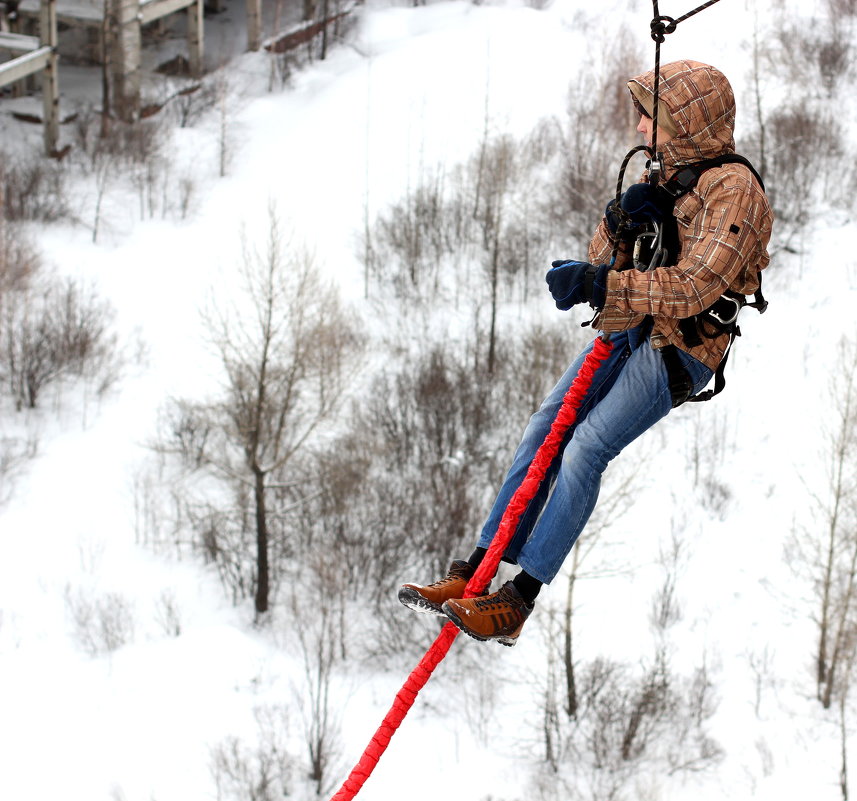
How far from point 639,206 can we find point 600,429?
83 centimetres

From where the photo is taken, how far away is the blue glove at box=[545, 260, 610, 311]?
3.56m

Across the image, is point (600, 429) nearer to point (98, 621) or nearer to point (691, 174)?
point (691, 174)

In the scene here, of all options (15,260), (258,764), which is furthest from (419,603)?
(15,260)

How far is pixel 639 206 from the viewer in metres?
3.69

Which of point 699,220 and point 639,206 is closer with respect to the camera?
point 699,220

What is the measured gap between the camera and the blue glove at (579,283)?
11.7 ft

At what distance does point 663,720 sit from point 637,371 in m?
15.3

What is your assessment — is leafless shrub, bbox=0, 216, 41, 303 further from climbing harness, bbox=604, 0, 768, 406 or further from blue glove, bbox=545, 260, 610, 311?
blue glove, bbox=545, 260, 610, 311

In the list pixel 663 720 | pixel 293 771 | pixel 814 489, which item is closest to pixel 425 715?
pixel 293 771

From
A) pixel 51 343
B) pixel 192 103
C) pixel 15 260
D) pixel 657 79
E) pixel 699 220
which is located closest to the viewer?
pixel 657 79

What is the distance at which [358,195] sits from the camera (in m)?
26.3

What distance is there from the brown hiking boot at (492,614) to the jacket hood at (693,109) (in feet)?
5.78

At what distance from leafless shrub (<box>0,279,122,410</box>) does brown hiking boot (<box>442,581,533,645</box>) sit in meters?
19.0

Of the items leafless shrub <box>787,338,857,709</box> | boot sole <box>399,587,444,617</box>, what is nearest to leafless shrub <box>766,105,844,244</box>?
leafless shrub <box>787,338,857,709</box>
